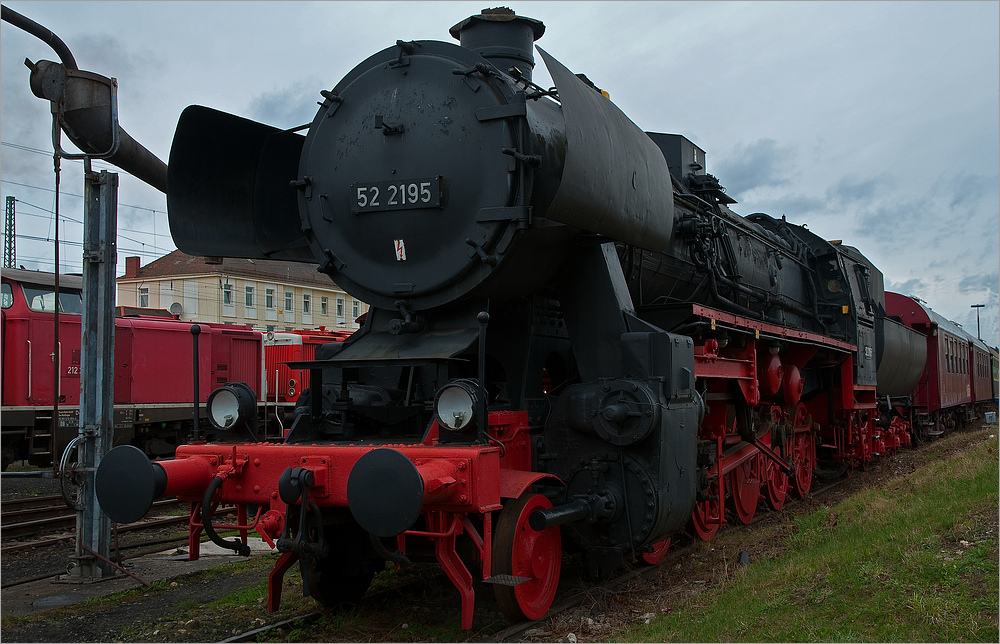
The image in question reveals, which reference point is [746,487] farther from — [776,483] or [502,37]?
[502,37]

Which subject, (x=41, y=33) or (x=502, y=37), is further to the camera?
(x=41, y=33)

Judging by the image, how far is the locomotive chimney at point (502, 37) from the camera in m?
5.89

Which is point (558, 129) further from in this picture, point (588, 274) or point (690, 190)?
point (690, 190)

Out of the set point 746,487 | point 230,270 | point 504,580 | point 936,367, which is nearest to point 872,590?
point 504,580

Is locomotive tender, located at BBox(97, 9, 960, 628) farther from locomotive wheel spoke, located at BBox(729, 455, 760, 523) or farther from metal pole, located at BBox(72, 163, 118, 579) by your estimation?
locomotive wheel spoke, located at BBox(729, 455, 760, 523)

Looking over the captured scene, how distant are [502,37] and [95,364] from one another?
446 cm

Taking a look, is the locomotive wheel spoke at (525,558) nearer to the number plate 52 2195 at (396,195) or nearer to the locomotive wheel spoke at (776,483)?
the number plate 52 2195 at (396,195)

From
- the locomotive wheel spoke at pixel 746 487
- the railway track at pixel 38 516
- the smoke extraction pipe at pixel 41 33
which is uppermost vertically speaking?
the smoke extraction pipe at pixel 41 33

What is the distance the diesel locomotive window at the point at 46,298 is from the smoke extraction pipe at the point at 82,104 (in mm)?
5997

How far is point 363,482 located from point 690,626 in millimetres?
2237

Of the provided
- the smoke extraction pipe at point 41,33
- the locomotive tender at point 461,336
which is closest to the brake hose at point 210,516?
the locomotive tender at point 461,336

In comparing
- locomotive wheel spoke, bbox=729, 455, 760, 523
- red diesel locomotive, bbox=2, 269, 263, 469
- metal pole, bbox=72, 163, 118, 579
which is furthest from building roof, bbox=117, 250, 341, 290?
locomotive wheel spoke, bbox=729, 455, 760, 523

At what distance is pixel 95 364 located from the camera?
6.99 m

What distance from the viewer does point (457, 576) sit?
4.46 meters
